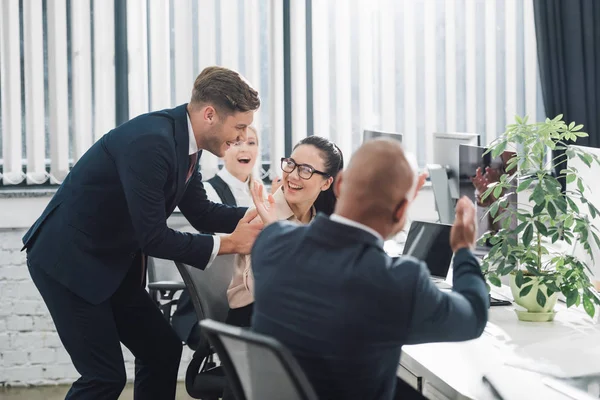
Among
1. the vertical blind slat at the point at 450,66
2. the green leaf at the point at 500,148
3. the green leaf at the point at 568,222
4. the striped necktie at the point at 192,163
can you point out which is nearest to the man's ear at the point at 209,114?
the striped necktie at the point at 192,163

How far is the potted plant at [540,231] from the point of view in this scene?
7.06ft

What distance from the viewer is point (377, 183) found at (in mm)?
1389

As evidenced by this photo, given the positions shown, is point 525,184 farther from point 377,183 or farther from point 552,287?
point 377,183

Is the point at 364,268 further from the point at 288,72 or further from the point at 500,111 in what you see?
the point at 500,111

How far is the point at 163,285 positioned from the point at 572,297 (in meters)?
1.65

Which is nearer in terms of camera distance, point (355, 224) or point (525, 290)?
point (355, 224)

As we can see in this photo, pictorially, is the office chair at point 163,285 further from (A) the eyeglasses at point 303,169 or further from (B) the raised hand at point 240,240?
(B) the raised hand at point 240,240

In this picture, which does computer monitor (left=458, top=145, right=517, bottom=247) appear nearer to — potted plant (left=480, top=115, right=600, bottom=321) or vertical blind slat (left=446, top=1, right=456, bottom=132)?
potted plant (left=480, top=115, right=600, bottom=321)

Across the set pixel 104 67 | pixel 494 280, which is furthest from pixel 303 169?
pixel 104 67

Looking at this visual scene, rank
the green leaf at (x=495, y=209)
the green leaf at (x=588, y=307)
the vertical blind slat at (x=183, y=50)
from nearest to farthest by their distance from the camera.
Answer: the green leaf at (x=588, y=307), the green leaf at (x=495, y=209), the vertical blind slat at (x=183, y=50)

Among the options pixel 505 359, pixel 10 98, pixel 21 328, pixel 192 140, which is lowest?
pixel 21 328

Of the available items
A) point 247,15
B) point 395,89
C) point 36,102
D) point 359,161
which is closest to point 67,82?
point 36,102

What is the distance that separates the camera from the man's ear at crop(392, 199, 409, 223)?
1412mm

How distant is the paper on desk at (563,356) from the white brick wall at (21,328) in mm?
2738
